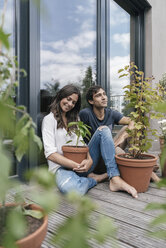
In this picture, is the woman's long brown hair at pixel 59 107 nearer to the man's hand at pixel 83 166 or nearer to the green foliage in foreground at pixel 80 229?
the man's hand at pixel 83 166

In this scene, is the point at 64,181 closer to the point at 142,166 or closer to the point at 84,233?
the point at 142,166

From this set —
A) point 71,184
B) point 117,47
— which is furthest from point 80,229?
point 117,47

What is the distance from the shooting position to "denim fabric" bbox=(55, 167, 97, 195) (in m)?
1.35

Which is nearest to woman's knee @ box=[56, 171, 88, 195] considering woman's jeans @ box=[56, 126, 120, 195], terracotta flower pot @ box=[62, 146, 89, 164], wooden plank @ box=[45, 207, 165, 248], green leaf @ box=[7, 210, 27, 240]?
woman's jeans @ box=[56, 126, 120, 195]

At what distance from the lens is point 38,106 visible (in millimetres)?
1659

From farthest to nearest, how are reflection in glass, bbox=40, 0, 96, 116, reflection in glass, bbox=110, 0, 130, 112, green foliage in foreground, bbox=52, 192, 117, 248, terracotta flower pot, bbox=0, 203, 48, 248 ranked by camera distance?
reflection in glass, bbox=110, 0, 130, 112
reflection in glass, bbox=40, 0, 96, 116
terracotta flower pot, bbox=0, 203, 48, 248
green foliage in foreground, bbox=52, 192, 117, 248

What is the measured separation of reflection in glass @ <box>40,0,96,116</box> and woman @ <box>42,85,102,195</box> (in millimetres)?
254

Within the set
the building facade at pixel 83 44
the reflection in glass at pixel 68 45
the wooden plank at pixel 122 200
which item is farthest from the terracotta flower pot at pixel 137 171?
the reflection in glass at pixel 68 45

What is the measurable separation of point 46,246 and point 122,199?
26.3 inches

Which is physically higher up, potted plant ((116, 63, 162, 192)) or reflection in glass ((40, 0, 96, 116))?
reflection in glass ((40, 0, 96, 116))

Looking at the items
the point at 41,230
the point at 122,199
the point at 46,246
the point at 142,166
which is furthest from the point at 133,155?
the point at 41,230

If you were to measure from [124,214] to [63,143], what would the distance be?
2.36 feet

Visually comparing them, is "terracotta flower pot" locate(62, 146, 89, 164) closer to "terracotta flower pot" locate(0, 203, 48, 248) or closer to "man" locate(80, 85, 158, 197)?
"man" locate(80, 85, 158, 197)

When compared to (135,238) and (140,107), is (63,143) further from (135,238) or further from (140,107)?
(135,238)
